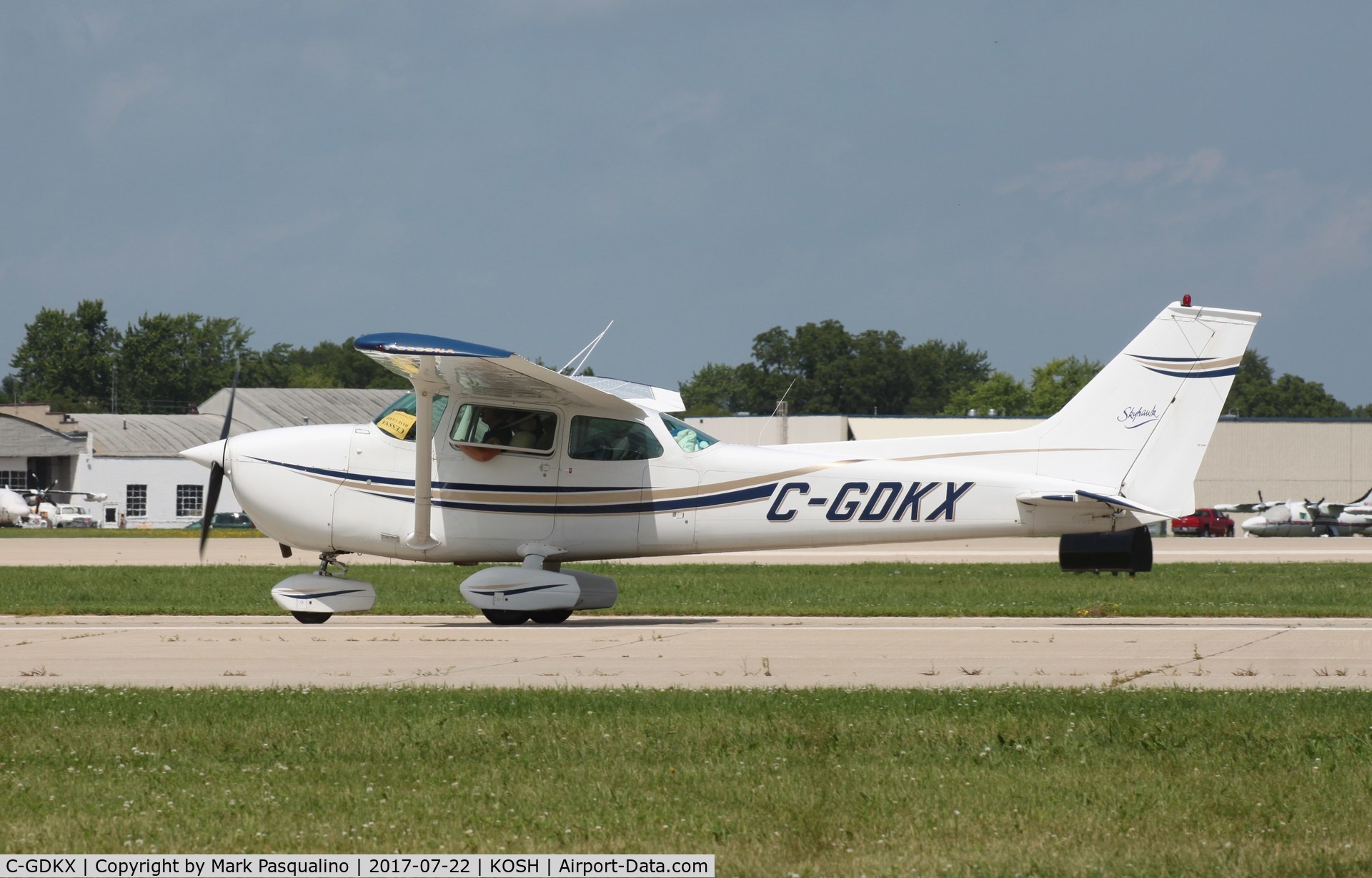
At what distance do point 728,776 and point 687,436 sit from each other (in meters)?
8.60

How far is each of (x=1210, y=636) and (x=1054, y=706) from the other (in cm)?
558

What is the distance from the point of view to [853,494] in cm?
1505

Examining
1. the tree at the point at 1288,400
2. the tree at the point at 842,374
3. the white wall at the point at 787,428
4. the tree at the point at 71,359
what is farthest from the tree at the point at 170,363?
the tree at the point at 1288,400

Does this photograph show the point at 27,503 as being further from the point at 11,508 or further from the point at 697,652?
the point at 697,652

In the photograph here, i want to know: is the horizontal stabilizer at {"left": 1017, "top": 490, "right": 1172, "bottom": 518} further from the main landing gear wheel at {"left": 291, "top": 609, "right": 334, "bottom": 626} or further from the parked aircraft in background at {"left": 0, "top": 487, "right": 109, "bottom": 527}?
the parked aircraft in background at {"left": 0, "top": 487, "right": 109, "bottom": 527}

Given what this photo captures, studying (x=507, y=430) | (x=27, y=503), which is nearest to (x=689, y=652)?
(x=507, y=430)

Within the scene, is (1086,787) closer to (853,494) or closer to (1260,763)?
(1260,763)

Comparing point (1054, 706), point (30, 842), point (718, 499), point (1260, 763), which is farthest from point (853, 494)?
point (30, 842)

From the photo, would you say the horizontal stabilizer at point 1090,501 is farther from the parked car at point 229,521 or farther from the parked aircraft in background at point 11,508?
the parked aircraft in background at point 11,508

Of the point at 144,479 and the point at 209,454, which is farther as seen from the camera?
the point at 144,479

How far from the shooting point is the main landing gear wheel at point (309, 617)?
15172 mm

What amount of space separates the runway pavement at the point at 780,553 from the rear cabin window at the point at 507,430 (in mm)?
13140

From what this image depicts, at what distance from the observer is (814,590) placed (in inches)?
867

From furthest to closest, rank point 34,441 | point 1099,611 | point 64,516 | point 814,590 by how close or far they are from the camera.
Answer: point 34,441, point 64,516, point 814,590, point 1099,611
